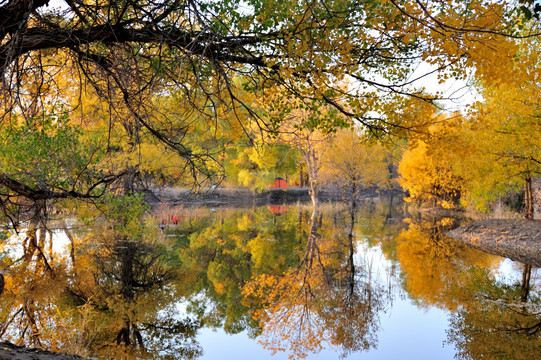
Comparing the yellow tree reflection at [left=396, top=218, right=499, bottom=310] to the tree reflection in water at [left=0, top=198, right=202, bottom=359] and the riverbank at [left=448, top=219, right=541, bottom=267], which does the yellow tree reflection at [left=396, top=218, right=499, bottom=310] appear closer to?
the riverbank at [left=448, top=219, right=541, bottom=267]

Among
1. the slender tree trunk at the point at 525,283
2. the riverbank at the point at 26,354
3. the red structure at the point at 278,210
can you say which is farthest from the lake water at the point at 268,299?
the red structure at the point at 278,210

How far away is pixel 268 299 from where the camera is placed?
10.3m

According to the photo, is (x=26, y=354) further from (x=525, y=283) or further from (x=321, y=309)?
(x=525, y=283)

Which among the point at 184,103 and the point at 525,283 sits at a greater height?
the point at 184,103

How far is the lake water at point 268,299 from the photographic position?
761 cm

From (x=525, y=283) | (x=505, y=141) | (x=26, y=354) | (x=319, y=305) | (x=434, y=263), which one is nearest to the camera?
(x=26, y=354)

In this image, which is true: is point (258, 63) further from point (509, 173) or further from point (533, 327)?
point (509, 173)

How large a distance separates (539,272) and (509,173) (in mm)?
5965

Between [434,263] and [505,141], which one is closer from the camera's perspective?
[434,263]

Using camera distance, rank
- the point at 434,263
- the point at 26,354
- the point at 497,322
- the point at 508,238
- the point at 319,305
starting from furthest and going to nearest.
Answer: the point at 508,238
the point at 434,263
the point at 319,305
the point at 497,322
the point at 26,354

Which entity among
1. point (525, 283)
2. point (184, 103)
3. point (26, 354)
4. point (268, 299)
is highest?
point (184, 103)

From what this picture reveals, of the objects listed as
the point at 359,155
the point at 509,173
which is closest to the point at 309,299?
the point at 509,173

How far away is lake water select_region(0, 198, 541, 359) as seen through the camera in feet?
25.0

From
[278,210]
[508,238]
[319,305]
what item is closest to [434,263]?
[508,238]
